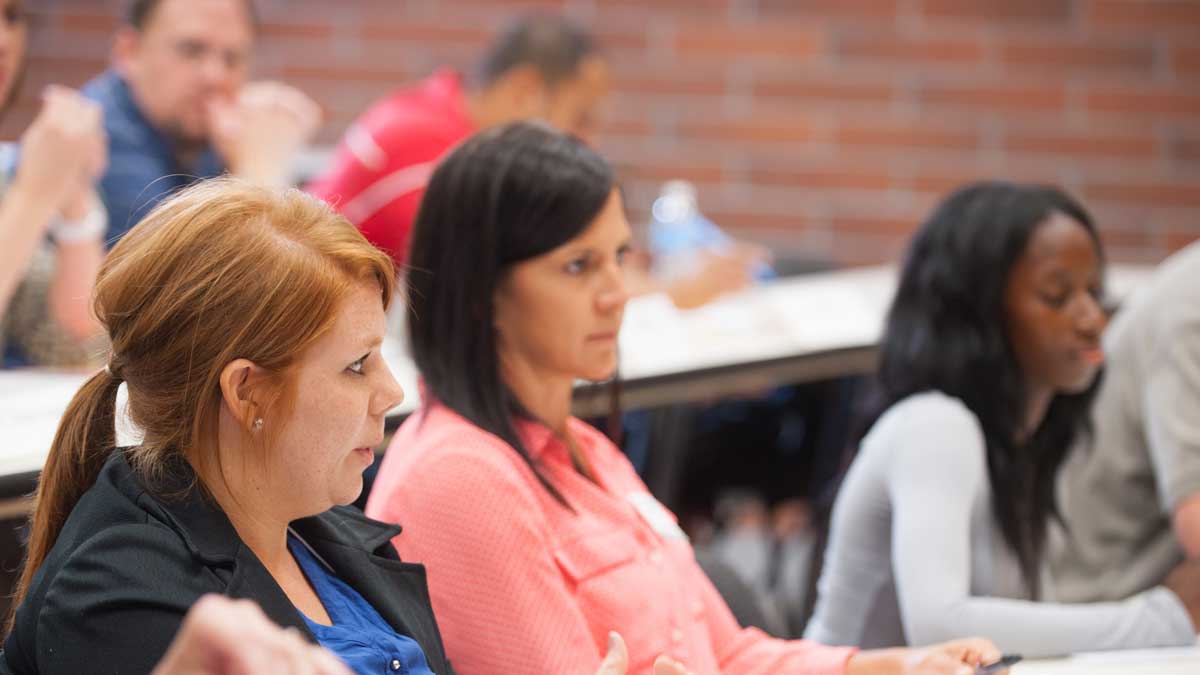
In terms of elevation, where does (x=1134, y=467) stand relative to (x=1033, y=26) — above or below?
below

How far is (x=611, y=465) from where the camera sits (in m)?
1.69

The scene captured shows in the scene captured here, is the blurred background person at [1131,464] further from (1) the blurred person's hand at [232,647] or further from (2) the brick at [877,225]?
(2) the brick at [877,225]

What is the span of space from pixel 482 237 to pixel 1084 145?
328 centimetres

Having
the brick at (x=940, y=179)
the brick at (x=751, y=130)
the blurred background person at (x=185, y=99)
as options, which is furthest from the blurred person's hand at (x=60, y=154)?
the brick at (x=940, y=179)

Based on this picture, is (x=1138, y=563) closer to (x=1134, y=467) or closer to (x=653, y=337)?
(x=1134, y=467)

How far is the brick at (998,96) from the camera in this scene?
436 centimetres

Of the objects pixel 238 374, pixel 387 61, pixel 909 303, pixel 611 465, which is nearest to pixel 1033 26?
pixel 387 61

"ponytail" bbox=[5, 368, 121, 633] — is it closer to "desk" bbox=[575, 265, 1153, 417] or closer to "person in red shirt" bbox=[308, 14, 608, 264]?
"desk" bbox=[575, 265, 1153, 417]

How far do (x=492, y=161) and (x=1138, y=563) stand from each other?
3.88 ft

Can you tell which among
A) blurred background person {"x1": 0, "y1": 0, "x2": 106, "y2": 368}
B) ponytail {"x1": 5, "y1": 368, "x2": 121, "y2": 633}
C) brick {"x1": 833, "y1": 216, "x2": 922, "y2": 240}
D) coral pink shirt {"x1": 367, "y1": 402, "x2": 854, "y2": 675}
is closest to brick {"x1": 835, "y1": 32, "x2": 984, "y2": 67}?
brick {"x1": 833, "y1": 216, "x2": 922, "y2": 240}

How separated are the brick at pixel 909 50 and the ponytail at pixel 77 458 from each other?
3576mm

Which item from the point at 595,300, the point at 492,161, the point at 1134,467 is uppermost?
the point at 492,161

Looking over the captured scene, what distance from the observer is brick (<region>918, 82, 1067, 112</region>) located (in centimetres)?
436

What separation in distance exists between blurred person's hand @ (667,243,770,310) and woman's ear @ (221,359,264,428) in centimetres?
202
